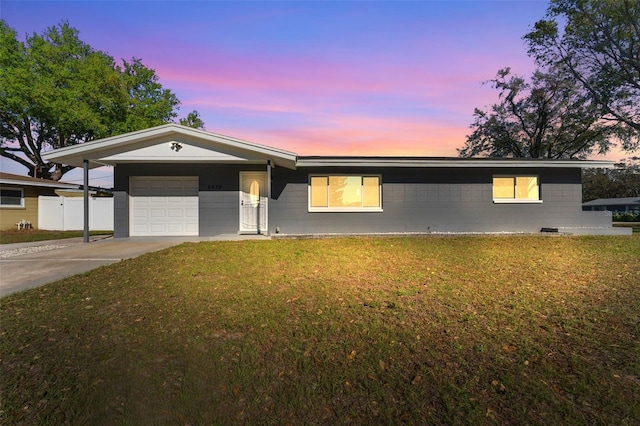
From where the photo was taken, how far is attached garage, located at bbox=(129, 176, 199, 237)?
11922 millimetres

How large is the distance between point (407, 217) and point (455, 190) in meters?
2.08

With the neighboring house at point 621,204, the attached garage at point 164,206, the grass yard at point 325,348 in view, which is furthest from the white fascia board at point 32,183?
the neighboring house at point 621,204

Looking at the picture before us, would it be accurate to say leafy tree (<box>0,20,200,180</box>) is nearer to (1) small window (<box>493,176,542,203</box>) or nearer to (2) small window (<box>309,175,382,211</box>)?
(2) small window (<box>309,175,382,211</box>)

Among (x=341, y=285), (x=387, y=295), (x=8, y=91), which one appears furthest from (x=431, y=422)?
(x=8, y=91)

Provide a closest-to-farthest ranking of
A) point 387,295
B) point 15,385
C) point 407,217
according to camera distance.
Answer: point 15,385
point 387,295
point 407,217

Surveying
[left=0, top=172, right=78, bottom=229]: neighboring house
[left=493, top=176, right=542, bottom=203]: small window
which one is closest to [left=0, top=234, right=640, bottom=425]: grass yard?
[left=493, top=176, right=542, bottom=203]: small window

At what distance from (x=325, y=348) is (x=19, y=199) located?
2166 centimetres

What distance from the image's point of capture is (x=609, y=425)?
6.95 ft

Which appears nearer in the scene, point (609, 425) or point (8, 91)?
point (609, 425)

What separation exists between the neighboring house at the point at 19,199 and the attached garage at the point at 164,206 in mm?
9929

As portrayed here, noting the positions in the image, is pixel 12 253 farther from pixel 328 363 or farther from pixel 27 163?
pixel 27 163

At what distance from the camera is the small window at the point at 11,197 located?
1712cm

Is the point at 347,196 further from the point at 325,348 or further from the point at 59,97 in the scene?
the point at 59,97

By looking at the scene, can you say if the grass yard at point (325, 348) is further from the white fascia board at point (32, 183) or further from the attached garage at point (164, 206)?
the white fascia board at point (32, 183)
